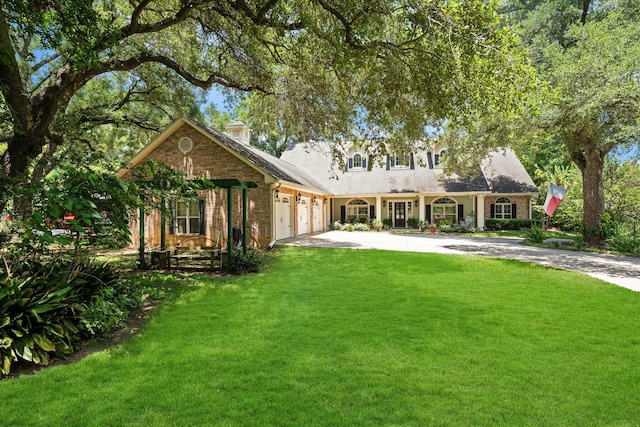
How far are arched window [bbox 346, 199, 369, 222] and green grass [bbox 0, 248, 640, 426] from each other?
58.8 feet

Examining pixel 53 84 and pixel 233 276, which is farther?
pixel 233 276

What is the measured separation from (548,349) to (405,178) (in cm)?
2090

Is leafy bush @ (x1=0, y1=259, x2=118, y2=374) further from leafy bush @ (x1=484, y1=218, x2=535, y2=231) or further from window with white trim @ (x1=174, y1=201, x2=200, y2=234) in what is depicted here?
leafy bush @ (x1=484, y1=218, x2=535, y2=231)

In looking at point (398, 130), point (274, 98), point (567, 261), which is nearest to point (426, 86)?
point (398, 130)

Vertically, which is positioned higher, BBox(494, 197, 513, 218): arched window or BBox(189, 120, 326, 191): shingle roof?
BBox(189, 120, 326, 191): shingle roof

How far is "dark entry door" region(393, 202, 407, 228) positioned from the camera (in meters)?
24.5

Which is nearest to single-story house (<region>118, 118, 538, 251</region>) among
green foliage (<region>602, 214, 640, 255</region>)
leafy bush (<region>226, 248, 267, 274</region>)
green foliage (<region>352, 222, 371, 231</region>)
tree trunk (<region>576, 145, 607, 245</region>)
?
green foliage (<region>352, 222, 371, 231</region>)

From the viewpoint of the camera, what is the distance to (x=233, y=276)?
893cm

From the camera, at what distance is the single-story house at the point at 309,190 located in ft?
46.6

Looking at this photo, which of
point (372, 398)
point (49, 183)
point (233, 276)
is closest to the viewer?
point (372, 398)

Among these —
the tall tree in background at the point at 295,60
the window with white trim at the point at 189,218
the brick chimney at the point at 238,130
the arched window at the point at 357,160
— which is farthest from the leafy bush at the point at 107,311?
the arched window at the point at 357,160

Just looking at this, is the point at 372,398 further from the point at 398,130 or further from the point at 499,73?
the point at 398,130

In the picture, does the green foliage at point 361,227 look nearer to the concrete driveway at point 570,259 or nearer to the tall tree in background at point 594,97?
the concrete driveway at point 570,259

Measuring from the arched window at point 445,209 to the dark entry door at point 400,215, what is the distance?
2.04 metres
